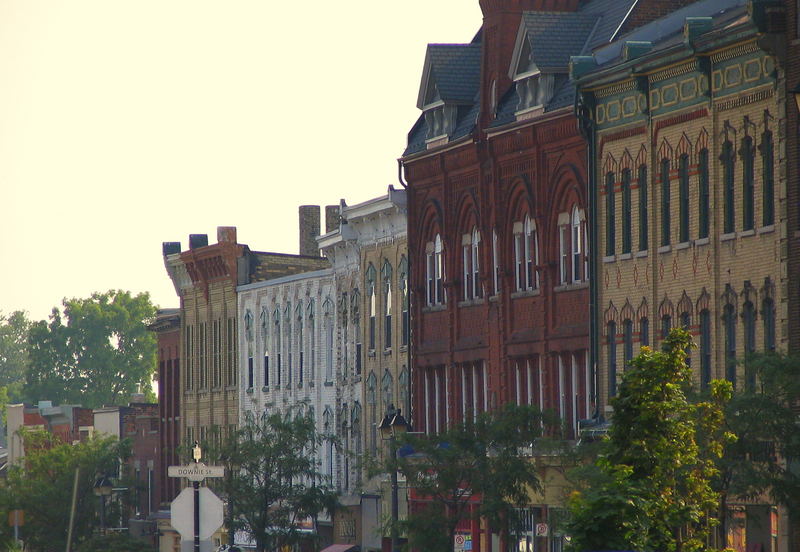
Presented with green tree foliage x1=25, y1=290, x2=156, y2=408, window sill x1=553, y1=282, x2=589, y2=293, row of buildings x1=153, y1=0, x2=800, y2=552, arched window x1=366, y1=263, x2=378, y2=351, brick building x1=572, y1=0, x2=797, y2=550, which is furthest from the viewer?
green tree foliage x1=25, y1=290, x2=156, y2=408

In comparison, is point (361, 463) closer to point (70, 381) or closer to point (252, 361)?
point (252, 361)

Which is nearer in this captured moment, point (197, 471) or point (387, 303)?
point (197, 471)

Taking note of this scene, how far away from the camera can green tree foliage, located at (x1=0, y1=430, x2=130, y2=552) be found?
8394cm

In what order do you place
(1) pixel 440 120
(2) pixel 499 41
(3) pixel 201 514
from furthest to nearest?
(1) pixel 440 120
(2) pixel 499 41
(3) pixel 201 514

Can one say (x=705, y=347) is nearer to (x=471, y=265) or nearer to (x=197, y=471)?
(x=471, y=265)

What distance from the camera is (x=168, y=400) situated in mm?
97188

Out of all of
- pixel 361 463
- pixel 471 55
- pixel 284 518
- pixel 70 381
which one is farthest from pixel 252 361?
pixel 70 381

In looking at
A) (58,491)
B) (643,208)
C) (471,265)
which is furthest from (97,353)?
(643,208)

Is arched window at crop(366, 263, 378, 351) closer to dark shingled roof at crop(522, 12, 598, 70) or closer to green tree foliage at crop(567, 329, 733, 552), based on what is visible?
dark shingled roof at crop(522, 12, 598, 70)

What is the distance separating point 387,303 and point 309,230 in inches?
843

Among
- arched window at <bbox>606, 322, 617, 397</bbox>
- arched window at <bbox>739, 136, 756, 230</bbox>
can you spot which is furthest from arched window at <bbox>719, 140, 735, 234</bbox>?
arched window at <bbox>606, 322, 617, 397</bbox>

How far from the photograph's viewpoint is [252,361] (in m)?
85.0

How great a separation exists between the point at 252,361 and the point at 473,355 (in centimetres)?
2349

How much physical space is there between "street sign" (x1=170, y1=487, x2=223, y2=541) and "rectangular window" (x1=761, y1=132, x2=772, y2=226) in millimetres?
22513
